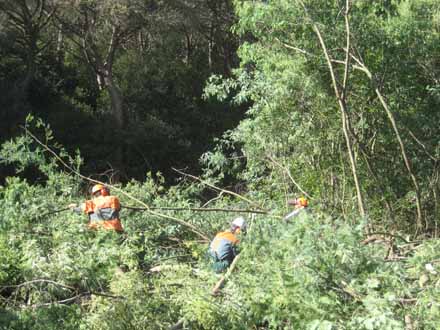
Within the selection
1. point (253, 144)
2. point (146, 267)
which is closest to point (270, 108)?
point (253, 144)

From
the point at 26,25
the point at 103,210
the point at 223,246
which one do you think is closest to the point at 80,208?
the point at 103,210

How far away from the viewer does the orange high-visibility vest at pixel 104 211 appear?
22.4ft

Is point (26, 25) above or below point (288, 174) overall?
below

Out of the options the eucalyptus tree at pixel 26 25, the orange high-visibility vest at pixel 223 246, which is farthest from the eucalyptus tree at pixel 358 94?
the eucalyptus tree at pixel 26 25

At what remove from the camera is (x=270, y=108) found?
940 centimetres

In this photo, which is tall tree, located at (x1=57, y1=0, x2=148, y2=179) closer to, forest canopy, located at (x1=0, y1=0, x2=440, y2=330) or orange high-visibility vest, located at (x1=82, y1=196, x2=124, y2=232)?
forest canopy, located at (x1=0, y1=0, x2=440, y2=330)

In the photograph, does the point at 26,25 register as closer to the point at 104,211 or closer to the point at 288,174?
the point at 288,174

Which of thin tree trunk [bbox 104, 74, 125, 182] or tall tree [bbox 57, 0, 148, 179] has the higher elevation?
tall tree [bbox 57, 0, 148, 179]

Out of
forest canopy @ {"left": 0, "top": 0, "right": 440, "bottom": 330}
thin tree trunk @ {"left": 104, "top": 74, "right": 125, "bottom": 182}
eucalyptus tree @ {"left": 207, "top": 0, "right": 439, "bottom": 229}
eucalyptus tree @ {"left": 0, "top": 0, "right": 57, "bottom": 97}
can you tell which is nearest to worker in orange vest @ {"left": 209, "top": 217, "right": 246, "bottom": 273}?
forest canopy @ {"left": 0, "top": 0, "right": 440, "bottom": 330}

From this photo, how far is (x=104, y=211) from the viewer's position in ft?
22.7

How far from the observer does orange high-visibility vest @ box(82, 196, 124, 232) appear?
22.4ft

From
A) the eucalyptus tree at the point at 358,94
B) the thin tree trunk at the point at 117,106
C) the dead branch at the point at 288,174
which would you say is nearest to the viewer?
the eucalyptus tree at the point at 358,94

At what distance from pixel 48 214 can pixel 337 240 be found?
349 cm

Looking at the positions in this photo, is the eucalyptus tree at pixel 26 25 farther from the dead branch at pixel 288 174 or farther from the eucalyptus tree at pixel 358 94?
the eucalyptus tree at pixel 358 94
